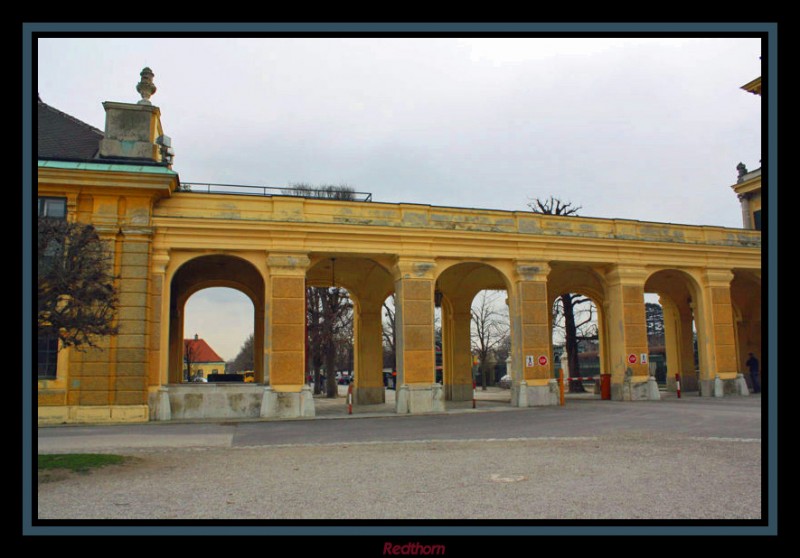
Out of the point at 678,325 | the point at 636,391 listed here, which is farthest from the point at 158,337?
the point at 678,325

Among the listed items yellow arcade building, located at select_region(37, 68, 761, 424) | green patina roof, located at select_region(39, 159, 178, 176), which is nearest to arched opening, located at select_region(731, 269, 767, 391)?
yellow arcade building, located at select_region(37, 68, 761, 424)

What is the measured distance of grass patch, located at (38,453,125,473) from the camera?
977 centimetres

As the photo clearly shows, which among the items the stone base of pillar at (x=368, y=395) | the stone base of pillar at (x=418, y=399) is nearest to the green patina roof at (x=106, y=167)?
the stone base of pillar at (x=418, y=399)

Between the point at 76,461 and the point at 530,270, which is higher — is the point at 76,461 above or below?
below

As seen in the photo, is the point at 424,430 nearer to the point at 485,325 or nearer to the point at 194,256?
the point at 194,256

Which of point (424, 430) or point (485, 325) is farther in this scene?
point (485, 325)

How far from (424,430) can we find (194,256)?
32.9 feet

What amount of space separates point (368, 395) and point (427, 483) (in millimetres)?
19769

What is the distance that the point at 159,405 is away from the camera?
19.5 meters

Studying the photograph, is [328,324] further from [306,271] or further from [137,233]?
[137,233]

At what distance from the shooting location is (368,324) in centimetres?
2827
